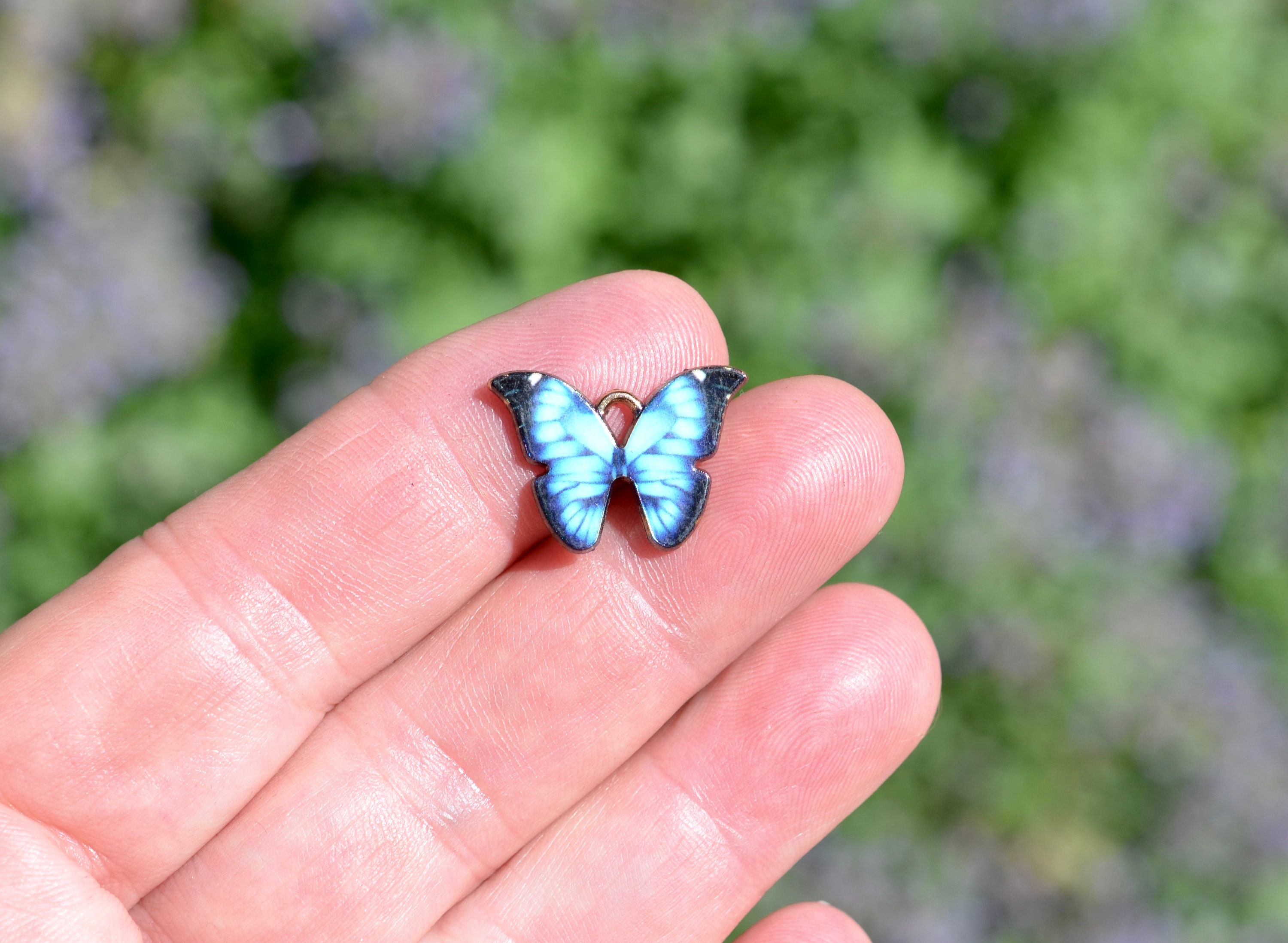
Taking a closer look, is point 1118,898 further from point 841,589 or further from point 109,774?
point 109,774

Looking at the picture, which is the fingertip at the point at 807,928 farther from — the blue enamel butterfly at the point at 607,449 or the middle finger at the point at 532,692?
the blue enamel butterfly at the point at 607,449

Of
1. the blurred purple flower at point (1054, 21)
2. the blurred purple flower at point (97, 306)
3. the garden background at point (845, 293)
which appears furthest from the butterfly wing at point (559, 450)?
the blurred purple flower at point (1054, 21)

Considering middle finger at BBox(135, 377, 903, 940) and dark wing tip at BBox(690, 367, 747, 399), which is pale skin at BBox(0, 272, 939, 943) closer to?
middle finger at BBox(135, 377, 903, 940)

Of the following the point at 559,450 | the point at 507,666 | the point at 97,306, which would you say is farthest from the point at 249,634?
the point at 97,306

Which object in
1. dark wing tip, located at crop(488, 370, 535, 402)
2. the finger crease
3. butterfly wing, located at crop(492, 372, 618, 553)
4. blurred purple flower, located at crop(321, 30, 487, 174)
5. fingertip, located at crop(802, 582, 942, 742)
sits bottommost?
fingertip, located at crop(802, 582, 942, 742)

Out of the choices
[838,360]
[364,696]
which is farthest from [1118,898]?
[364,696]

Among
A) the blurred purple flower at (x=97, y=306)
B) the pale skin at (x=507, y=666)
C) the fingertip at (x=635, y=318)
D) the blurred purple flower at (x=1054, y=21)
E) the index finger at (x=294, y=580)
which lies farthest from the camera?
the blurred purple flower at (x=1054, y=21)

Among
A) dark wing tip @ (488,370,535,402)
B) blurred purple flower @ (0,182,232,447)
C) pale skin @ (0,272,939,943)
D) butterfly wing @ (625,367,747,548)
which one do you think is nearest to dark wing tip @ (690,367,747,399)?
butterfly wing @ (625,367,747,548)
